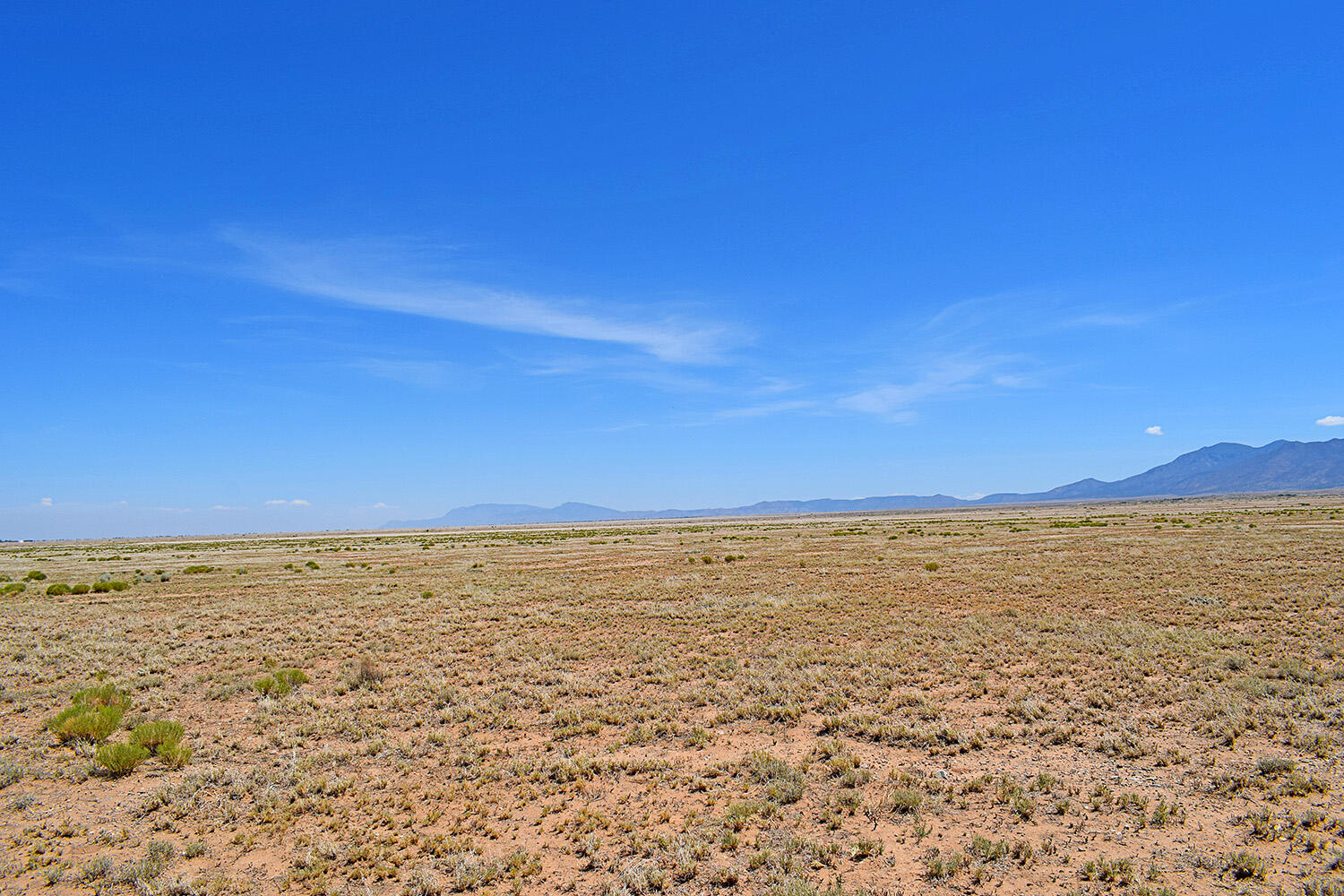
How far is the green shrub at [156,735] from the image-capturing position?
1073cm

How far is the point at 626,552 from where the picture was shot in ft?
166

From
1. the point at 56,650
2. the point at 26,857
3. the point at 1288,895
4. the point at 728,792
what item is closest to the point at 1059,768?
the point at 1288,895

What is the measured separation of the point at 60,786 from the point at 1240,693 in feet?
66.0

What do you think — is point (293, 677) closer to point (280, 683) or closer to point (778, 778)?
point (280, 683)

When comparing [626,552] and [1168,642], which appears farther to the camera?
[626,552]

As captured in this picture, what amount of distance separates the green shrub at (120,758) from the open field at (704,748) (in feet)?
0.28

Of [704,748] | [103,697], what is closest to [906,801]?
[704,748]

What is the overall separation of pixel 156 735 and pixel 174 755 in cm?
97

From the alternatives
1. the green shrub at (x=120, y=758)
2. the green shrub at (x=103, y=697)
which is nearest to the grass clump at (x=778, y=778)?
the green shrub at (x=120, y=758)

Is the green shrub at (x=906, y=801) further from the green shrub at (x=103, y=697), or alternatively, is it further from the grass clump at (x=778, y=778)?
the green shrub at (x=103, y=697)

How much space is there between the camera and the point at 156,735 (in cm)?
1080

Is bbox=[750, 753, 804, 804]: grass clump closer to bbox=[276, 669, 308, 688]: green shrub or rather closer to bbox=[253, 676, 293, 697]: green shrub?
bbox=[253, 676, 293, 697]: green shrub

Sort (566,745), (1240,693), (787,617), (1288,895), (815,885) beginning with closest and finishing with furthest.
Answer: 1. (1288,895)
2. (815,885)
3. (566,745)
4. (1240,693)
5. (787,617)

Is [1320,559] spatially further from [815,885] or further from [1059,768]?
[815,885]
